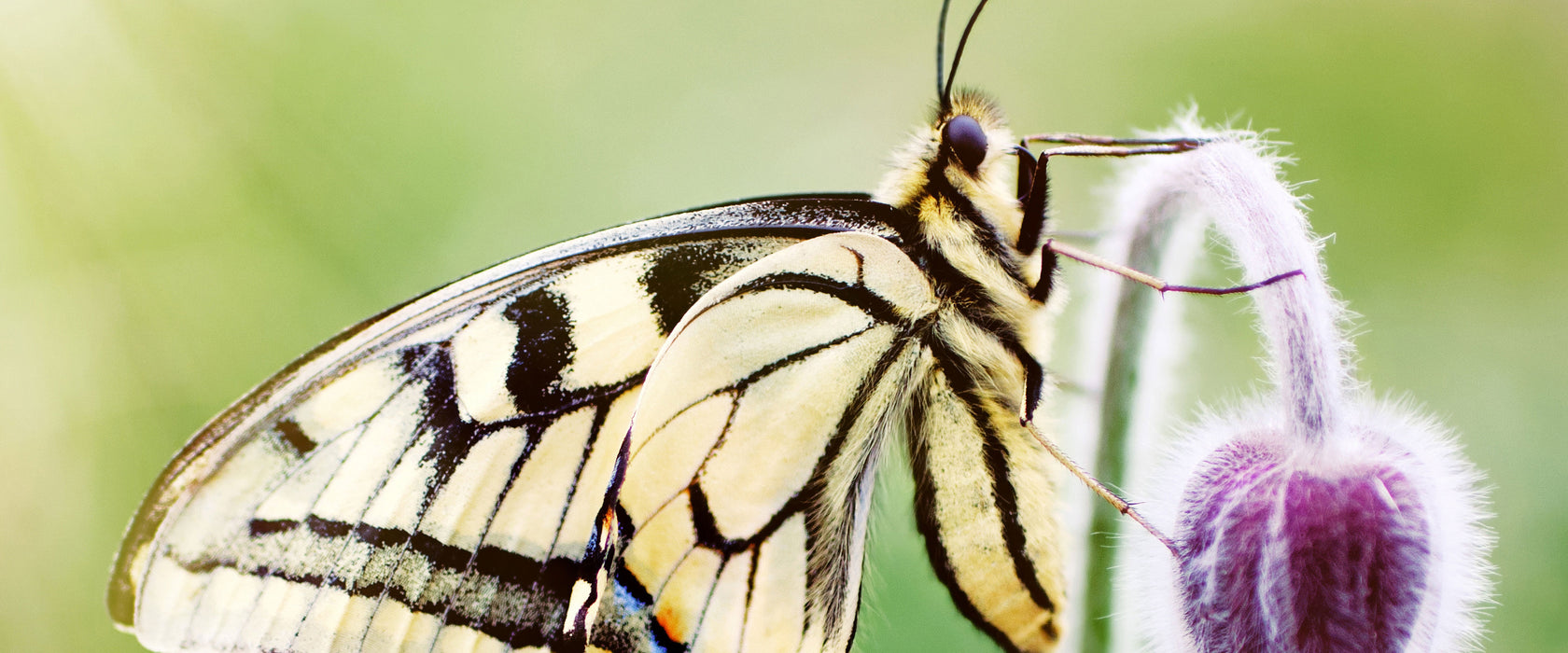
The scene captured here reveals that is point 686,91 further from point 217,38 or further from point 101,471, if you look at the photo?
point 101,471

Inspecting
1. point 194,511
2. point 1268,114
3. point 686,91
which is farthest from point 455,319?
point 1268,114

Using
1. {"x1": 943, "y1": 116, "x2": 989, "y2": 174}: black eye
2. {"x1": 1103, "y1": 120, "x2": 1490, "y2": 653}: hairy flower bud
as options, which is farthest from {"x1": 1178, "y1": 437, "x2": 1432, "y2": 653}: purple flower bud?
{"x1": 943, "y1": 116, "x2": 989, "y2": 174}: black eye

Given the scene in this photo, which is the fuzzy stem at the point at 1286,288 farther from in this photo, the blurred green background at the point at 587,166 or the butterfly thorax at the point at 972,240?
the blurred green background at the point at 587,166

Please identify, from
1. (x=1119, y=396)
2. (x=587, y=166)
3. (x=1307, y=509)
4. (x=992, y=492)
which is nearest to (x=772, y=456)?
(x=992, y=492)

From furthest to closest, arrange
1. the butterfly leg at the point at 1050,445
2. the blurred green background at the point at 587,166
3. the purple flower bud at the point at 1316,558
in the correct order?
1. the blurred green background at the point at 587,166
2. the butterfly leg at the point at 1050,445
3. the purple flower bud at the point at 1316,558

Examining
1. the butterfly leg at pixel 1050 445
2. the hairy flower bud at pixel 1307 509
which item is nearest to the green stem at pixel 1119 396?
the butterfly leg at pixel 1050 445

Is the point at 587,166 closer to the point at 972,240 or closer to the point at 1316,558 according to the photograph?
the point at 972,240
